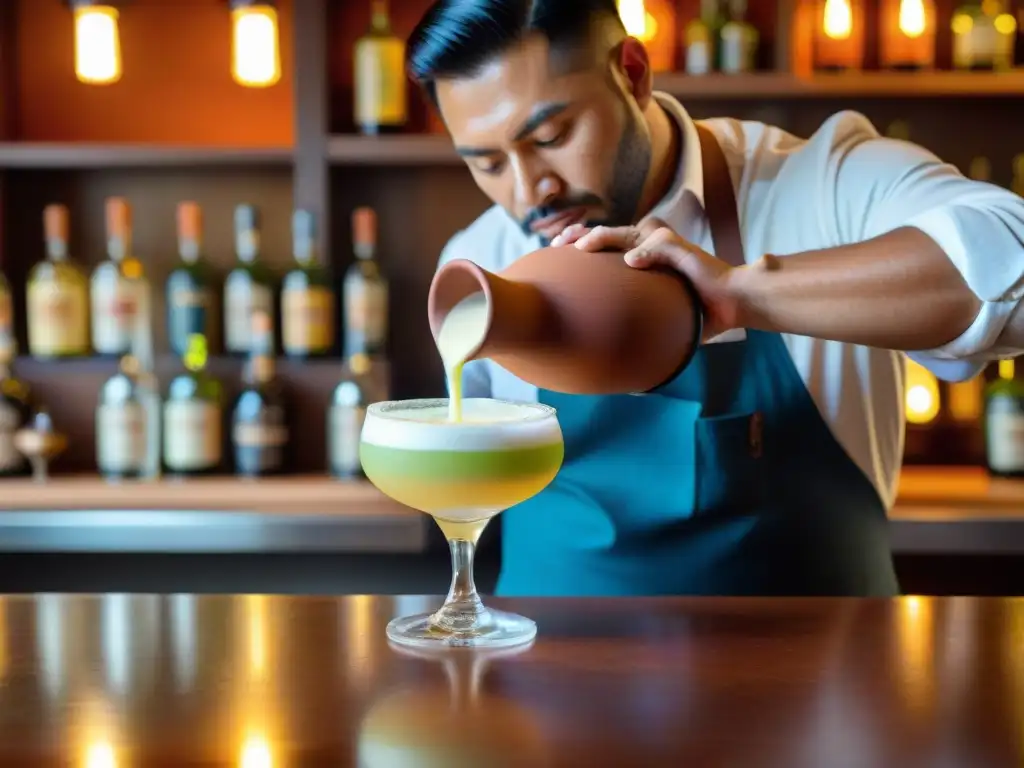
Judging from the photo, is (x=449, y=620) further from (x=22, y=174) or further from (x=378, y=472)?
(x=22, y=174)

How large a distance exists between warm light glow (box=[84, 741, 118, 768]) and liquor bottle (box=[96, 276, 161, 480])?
6.16ft

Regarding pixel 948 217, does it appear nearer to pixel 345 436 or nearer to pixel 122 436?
pixel 345 436

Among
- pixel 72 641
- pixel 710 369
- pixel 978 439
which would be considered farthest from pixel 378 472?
pixel 978 439

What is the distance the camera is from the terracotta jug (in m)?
0.91

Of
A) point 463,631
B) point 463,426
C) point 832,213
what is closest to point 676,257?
point 463,426

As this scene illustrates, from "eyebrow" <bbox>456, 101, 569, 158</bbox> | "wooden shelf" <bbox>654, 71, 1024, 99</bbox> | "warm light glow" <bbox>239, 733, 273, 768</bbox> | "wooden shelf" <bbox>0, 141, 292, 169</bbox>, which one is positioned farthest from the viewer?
"wooden shelf" <bbox>0, 141, 292, 169</bbox>

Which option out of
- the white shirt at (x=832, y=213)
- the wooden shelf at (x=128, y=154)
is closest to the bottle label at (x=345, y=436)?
the wooden shelf at (x=128, y=154)

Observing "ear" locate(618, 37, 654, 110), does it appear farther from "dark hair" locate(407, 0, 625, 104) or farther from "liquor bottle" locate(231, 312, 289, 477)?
"liquor bottle" locate(231, 312, 289, 477)

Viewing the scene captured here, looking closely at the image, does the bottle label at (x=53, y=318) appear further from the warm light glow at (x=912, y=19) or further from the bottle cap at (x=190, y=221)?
the warm light glow at (x=912, y=19)

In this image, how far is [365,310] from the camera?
2.54 metres

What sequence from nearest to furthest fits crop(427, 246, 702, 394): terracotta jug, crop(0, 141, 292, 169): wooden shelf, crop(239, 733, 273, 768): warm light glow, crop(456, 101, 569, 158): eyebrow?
crop(239, 733, 273, 768): warm light glow
crop(427, 246, 702, 394): terracotta jug
crop(456, 101, 569, 158): eyebrow
crop(0, 141, 292, 169): wooden shelf

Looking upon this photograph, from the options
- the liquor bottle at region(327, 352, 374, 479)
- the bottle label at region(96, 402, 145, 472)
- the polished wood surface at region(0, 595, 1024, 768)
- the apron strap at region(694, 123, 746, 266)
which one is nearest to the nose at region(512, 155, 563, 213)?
the apron strap at region(694, 123, 746, 266)

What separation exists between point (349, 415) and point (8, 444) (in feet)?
2.41

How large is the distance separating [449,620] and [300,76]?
1.82 m
